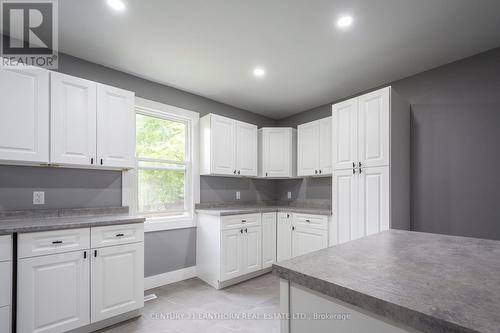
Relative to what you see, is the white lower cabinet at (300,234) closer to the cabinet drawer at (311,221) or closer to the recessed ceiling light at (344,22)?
the cabinet drawer at (311,221)

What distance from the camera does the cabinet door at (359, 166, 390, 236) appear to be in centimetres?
251

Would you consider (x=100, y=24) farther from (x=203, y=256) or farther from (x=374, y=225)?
(x=374, y=225)

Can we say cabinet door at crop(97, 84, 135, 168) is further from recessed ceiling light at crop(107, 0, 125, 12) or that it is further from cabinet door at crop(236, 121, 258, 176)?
cabinet door at crop(236, 121, 258, 176)

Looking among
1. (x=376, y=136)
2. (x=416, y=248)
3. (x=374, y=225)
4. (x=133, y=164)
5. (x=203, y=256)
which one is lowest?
(x=203, y=256)

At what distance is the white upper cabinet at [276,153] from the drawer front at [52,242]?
2.64 m

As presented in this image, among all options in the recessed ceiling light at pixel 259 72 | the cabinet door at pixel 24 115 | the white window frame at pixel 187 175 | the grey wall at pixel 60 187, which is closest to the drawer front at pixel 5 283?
the grey wall at pixel 60 187

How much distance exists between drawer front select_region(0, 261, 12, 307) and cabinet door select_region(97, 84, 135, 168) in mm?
1039

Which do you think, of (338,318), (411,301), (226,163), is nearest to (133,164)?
(226,163)

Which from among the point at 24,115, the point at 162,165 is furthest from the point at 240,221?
the point at 24,115

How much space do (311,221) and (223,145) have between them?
1642 millimetres

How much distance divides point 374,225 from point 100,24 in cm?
325

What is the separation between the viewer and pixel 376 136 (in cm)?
261

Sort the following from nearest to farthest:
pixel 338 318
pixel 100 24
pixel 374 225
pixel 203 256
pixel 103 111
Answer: pixel 338 318 < pixel 100 24 < pixel 103 111 < pixel 374 225 < pixel 203 256

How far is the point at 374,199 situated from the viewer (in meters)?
→ 2.60
